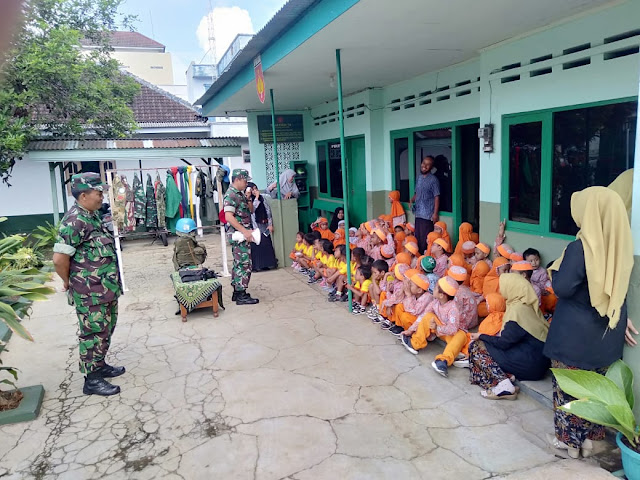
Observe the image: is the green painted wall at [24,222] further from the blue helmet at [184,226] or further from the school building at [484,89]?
the blue helmet at [184,226]

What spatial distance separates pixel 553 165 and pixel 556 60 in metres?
1.01

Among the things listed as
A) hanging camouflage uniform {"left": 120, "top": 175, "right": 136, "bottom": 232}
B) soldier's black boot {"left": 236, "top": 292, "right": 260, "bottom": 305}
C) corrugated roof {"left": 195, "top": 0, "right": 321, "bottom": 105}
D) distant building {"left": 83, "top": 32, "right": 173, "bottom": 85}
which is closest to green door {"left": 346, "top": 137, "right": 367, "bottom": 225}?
corrugated roof {"left": 195, "top": 0, "right": 321, "bottom": 105}

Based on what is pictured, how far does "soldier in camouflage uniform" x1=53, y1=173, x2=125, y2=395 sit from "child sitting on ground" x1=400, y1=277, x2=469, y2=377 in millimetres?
2727

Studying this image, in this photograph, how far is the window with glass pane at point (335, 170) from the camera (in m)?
10.1

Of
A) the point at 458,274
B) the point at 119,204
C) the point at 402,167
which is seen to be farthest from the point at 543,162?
the point at 119,204

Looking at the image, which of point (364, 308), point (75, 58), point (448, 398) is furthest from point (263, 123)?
point (448, 398)

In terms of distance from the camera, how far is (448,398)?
12.8 ft

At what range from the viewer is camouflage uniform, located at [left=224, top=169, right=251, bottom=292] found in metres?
6.44

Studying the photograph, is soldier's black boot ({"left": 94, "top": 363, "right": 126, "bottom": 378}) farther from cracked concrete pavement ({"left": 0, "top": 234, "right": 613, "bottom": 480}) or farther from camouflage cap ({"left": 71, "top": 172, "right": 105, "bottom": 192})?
camouflage cap ({"left": 71, "top": 172, "right": 105, "bottom": 192})

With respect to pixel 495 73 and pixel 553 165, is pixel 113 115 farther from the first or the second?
pixel 553 165

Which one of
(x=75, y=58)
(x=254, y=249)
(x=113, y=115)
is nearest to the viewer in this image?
(x=254, y=249)

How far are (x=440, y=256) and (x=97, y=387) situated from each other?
3.97 metres

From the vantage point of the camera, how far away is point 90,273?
4172mm

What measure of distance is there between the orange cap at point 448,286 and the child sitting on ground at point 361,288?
146 cm
